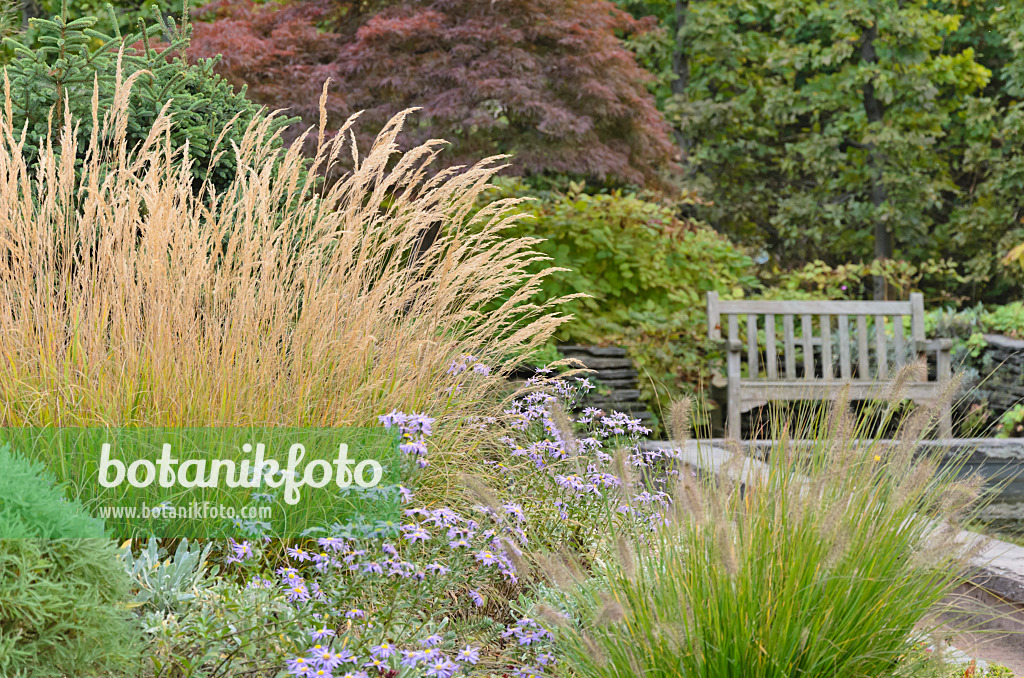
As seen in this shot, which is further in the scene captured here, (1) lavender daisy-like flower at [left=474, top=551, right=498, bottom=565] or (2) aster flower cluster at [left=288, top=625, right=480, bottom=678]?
(1) lavender daisy-like flower at [left=474, top=551, right=498, bottom=565]

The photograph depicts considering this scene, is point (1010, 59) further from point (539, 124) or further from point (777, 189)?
point (539, 124)

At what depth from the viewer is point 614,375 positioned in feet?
20.1

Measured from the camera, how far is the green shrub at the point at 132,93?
11.7 feet

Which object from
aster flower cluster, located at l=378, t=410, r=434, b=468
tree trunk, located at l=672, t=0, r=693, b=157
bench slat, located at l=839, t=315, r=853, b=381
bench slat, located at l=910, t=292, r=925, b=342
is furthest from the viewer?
tree trunk, located at l=672, t=0, r=693, b=157

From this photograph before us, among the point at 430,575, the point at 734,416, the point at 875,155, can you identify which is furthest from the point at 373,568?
the point at 875,155

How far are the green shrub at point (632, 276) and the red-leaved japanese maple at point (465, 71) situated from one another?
0.40 m

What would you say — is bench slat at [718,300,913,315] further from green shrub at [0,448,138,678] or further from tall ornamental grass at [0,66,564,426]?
green shrub at [0,448,138,678]

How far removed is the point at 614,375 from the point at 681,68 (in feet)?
22.9

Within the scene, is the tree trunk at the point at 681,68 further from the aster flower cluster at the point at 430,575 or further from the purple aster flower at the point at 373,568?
the purple aster flower at the point at 373,568

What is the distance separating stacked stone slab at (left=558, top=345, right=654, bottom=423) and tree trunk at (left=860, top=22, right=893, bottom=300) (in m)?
5.49

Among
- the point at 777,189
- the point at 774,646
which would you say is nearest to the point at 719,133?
the point at 777,189

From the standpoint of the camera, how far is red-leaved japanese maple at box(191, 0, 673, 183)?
5945mm

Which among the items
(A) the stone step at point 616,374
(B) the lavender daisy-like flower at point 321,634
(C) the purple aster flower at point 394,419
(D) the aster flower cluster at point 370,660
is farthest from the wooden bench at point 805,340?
(B) the lavender daisy-like flower at point 321,634

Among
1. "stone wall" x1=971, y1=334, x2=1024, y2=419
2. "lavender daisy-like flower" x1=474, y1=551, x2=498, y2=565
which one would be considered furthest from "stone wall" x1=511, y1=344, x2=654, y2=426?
"lavender daisy-like flower" x1=474, y1=551, x2=498, y2=565
